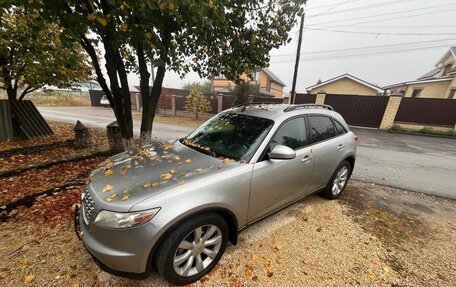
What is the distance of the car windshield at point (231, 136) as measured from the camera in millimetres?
2543

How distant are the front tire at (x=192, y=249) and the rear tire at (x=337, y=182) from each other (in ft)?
7.46

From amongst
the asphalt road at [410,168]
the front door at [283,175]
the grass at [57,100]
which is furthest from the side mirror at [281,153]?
the grass at [57,100]

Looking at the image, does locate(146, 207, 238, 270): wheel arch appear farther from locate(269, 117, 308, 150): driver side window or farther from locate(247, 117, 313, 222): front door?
locate(269, 117, 308, 150): driver side window

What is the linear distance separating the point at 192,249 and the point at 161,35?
11.4 feet

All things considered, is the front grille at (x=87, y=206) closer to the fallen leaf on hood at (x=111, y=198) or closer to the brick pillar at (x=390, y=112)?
the fallen leaf on hood at (x=111, y=198)

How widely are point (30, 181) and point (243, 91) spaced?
1282 cm

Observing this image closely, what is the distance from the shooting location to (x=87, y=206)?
199 centimetres

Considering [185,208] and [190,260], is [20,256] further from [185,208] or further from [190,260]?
[185,208]

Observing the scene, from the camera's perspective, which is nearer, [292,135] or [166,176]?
[166,176]

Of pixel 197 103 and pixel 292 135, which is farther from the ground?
pixel 292 135

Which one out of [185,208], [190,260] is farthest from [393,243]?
[185,208]

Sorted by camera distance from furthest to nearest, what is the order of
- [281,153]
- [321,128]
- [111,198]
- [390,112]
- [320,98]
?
1. [320,98]
2. [390,112]
3. [321,128]
4. [281,153]
5. [111,198]

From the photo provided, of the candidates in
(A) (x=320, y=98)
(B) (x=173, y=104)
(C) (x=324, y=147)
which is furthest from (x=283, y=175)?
(B) (x=173, y=104)

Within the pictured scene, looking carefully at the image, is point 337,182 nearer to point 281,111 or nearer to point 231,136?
point 281,111
